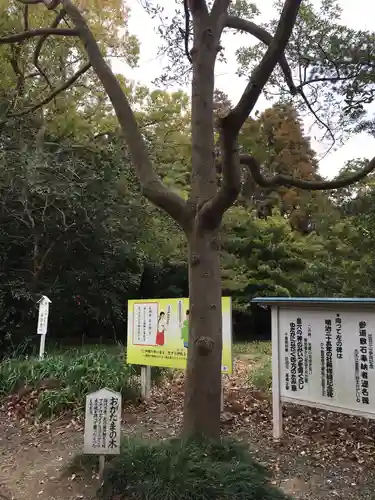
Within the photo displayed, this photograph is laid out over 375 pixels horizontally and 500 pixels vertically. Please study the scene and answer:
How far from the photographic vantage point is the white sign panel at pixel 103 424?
3.95 meters

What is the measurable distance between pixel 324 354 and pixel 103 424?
2.47m

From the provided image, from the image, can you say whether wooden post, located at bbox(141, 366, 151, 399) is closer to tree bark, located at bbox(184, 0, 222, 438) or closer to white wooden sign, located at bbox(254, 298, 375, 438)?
white wooden sign, located at bbox(254, 298, 375, 438)

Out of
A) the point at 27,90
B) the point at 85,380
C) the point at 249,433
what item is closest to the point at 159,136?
the point at 27,90

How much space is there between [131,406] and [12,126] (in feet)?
22.6

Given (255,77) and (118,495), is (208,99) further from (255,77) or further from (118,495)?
(118,495)

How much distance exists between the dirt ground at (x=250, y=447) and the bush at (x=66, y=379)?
298mm

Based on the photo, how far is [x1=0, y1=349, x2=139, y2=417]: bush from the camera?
20.6ft

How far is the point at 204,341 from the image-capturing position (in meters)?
4.13

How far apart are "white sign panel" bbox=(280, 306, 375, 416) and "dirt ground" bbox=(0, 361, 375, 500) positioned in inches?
20.6

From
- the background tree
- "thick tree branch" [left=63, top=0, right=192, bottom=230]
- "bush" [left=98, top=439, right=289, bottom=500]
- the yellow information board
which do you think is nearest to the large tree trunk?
the background tree

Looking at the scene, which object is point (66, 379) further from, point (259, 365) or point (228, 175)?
point (259, 365)

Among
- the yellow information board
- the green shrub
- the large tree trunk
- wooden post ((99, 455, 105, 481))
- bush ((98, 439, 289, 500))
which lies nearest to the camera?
bush ((98, 439, 289, 500))

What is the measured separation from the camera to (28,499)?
4.03 m

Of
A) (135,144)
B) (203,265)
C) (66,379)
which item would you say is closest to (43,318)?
(66,379)
